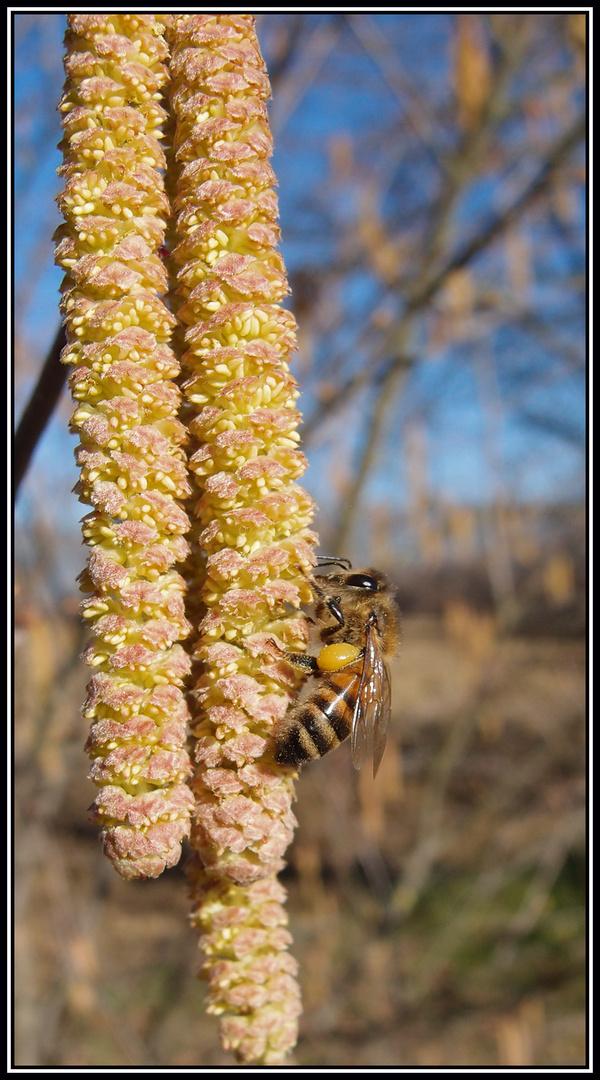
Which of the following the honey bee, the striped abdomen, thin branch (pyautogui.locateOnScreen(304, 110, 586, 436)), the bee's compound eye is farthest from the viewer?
thin branch (pyautogui.locateOnScreen(304, 110, 586, 436))

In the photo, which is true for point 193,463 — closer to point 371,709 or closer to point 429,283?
point 371,709

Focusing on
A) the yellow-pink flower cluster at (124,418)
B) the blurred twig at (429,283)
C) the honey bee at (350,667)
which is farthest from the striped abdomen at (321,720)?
the blurred twig at (429,283)

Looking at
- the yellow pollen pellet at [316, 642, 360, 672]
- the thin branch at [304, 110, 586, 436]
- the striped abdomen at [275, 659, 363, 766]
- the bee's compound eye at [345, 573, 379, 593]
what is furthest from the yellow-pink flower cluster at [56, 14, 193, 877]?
the thin branch at [304, 110, 586, 436]

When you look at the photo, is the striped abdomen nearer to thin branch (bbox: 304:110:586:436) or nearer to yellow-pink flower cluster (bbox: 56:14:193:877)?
yellow-pink flower cluster (bbox: 56:14:193:877)

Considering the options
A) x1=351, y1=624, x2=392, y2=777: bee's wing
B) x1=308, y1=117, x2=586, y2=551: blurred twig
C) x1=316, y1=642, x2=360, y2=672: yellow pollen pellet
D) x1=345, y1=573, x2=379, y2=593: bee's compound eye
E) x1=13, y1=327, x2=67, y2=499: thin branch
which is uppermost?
x1=308, y1=117, x2=586, y2=551: blurred twig

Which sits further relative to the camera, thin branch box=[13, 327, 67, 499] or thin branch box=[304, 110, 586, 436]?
thin branch box=[304, 110, 586, 436]

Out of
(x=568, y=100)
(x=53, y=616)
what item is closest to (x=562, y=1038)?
(x=53, y=616)

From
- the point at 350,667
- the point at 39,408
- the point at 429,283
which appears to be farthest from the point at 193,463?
the point at 429,283
